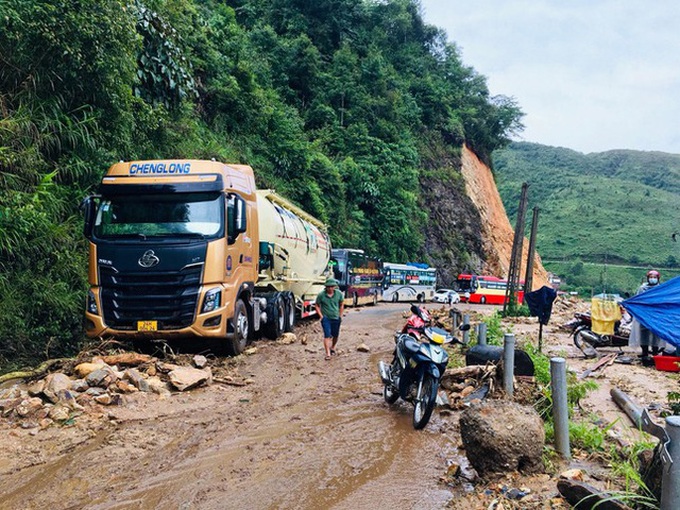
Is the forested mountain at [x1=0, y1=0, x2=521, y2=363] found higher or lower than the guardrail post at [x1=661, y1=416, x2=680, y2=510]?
higher

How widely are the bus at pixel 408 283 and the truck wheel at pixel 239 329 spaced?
25889mm

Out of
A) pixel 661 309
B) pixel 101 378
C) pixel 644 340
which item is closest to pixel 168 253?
pixel 101 378

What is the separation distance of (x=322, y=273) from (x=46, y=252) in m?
11.4

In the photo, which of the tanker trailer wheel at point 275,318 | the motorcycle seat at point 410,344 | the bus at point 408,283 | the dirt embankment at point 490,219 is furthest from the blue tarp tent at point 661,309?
the dirt embankment at point 490,219

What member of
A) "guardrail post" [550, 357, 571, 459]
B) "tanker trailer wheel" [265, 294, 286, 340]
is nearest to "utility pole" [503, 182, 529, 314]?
"tanker trailer wheel" [265, 294, 286, 340]

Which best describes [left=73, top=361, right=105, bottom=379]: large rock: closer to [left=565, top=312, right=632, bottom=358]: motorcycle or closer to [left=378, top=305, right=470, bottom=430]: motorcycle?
[left=378, top=305, right=470, bottom=430]: motorcycle

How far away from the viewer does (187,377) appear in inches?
302

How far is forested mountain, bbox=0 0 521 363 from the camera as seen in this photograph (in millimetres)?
9539

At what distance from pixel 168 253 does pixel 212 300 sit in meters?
1.09

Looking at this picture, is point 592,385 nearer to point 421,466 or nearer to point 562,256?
point 421,466

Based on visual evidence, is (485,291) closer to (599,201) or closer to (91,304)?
(91,304)

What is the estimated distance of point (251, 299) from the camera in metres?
10.9

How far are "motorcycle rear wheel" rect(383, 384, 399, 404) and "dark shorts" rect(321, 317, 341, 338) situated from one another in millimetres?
3148

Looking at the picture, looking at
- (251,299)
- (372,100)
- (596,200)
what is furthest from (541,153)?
(251,299)
